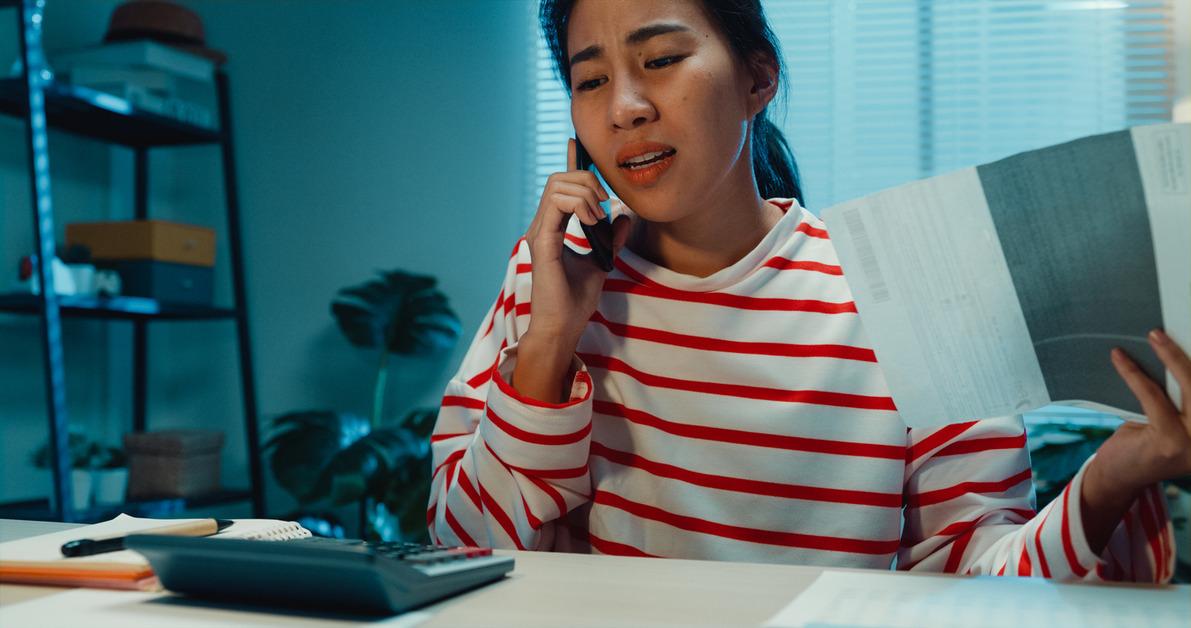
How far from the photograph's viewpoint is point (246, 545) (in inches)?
24.0

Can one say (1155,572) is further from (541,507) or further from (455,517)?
(455,517)

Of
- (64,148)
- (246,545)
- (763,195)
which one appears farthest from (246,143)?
(246,545)

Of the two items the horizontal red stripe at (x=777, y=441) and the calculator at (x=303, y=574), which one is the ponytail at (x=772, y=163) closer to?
the horizontal red stripe at (x=777, y=441)

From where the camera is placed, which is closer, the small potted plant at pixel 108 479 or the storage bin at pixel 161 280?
the small potted plant at pixel 108 479

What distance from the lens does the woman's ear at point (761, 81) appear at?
1.15 meters

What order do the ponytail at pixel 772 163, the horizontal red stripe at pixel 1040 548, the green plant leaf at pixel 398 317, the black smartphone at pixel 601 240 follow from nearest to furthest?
the horizontal red stripe at pixel 1040 548
the black smartphone at pixel 601 240
the ponytail at pixel 772 163
the green plant leaf at pixel 398 317

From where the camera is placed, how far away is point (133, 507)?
266cm

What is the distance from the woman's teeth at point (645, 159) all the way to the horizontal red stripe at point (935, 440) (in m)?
0.38

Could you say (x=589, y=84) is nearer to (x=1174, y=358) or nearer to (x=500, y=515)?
(x=500, y=515)

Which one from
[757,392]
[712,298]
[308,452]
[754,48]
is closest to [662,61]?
[754,48]

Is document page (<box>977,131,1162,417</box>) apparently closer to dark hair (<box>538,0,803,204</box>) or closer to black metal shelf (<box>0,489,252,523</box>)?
dark hair (<box>538,0,803,204</box>)

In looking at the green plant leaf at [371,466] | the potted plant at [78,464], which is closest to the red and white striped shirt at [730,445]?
the green plant leaf at [371,466]

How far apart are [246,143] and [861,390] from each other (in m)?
2.59

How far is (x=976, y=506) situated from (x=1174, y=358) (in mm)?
361
